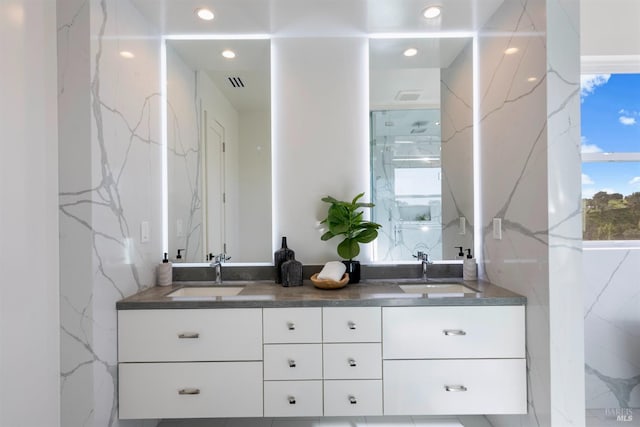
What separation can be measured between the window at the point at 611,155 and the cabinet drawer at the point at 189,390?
230 cm

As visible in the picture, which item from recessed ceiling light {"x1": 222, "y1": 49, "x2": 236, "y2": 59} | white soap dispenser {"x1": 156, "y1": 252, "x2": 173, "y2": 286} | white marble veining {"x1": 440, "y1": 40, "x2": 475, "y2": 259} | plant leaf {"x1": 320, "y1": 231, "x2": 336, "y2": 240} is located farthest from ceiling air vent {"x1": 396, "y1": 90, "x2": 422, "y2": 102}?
white soap dispenser {"x1": 156, "y1": 252, "x2": 173, "y2": 286}

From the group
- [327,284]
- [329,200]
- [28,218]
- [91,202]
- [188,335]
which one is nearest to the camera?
[28,218]

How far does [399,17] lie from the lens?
6.08 feet

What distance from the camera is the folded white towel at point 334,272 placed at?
1.72m

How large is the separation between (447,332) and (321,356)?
24.2 inches

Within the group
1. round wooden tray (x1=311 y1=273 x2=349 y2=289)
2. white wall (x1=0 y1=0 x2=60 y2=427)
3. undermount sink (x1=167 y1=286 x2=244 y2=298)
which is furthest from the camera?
undermount sink (x1=167 y1=286 x2=244 y2=298)

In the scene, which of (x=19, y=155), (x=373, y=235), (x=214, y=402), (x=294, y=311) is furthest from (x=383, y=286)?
(x=19, y=155)

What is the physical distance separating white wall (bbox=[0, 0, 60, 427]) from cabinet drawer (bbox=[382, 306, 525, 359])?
146 centimetres

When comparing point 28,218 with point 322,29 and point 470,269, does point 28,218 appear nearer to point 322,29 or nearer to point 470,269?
point 322,29

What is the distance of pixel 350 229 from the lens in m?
1.89

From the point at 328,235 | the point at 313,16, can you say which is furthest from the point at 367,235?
the point at 313,16

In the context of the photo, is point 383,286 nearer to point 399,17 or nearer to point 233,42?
point 399,17

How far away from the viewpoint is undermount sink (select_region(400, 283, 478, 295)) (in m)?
1.80

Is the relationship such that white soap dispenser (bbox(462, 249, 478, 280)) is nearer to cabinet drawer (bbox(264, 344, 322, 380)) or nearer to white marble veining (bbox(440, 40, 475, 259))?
white marble veining (bbox(440, 40, 475, 259))
